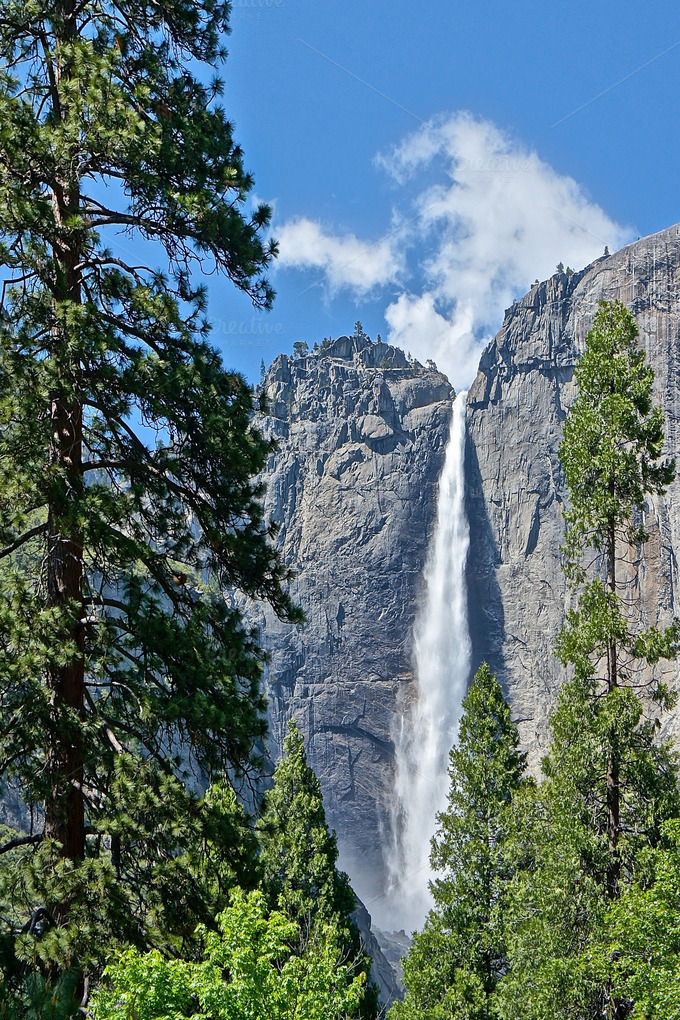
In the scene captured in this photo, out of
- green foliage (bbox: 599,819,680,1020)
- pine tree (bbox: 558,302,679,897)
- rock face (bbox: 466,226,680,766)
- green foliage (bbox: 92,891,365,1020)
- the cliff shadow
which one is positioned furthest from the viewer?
the cliff shadow

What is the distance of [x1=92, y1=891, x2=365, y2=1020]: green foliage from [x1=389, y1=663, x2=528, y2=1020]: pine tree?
1211cm

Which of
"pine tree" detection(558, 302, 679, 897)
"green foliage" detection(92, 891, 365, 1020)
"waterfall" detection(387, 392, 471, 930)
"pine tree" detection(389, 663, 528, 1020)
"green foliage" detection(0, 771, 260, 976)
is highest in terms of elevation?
"waterfall" detection(387, 392, 471, 930)

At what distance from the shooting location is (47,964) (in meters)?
7.79

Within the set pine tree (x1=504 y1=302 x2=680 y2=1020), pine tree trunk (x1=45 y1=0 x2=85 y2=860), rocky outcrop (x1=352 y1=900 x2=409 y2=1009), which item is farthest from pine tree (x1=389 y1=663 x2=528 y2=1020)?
rocky outcrop (x1=352 y1=900 x2=409 y2=1009)

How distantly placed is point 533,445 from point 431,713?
26927 millimetres

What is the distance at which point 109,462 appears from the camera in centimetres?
946

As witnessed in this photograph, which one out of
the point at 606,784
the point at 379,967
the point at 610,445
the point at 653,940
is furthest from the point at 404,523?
the point at 653,940

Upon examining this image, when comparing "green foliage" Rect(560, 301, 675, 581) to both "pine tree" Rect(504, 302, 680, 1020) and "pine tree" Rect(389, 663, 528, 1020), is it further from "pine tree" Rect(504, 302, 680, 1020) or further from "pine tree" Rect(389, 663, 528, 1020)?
"pine tree" Rect(389, 663, 528, 1020)

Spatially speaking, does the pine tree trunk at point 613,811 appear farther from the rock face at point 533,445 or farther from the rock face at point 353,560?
the rock face at point 353,560

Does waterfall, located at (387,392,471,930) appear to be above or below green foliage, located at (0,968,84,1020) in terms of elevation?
above

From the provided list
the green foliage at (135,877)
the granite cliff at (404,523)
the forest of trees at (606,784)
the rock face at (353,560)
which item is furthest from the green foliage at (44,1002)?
the rock face at (353,560)

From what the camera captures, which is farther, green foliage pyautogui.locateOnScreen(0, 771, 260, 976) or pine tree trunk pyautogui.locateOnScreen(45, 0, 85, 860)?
pine tree trunk pyautogui.locateOnScreen(45, 0, 85, 860)

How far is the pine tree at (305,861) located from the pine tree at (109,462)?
41.6ft

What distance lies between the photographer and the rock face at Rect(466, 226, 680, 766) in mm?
80875
